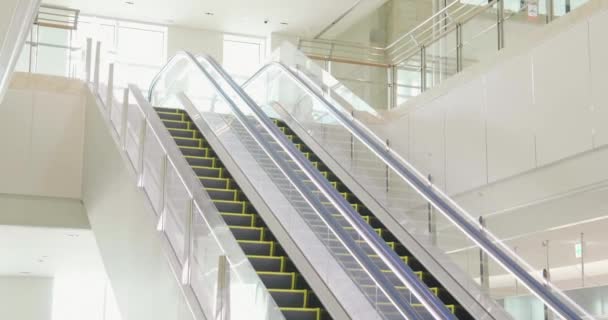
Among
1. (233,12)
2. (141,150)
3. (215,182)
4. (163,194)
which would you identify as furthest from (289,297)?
(233,12)

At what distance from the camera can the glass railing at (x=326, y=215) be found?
720 centimetres

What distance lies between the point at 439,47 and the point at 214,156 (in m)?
4.34

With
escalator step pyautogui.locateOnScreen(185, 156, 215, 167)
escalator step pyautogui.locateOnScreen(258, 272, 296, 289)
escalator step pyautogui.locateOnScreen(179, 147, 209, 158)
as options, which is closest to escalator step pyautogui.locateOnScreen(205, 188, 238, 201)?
escalator step pyautogui.locateOnScreen(185, 156, 215, 167)

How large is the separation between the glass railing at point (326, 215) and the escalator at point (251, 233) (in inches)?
12.1

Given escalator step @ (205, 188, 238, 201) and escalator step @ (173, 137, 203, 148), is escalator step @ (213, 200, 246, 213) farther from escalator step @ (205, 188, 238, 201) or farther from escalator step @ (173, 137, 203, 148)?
escalator step @ (173, 137, 203, 148)

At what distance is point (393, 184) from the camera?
11.1m

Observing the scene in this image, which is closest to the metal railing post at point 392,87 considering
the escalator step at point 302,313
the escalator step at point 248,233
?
the escalator step at point 248,233

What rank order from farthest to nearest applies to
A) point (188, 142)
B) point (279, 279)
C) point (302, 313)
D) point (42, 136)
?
point (42, 136) → point (188, 142) → point (279, 279) → point (302, 313)

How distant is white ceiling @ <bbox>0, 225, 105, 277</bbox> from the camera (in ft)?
47.7

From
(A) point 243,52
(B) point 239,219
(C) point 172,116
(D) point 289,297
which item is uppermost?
(A) point 243,52

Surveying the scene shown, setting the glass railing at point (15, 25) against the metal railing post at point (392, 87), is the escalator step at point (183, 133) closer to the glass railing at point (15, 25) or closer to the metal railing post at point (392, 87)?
the metal railing post at point (392, 87)

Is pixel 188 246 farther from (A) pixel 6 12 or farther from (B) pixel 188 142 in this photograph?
(B) pixel 188 142

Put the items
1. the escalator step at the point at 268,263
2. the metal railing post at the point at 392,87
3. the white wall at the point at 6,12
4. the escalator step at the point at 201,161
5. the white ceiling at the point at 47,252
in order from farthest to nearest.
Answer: the metal railing post at the point at 392,87, the white ceiling at the point at 47,252, the escalator step at the point at 201,161, the escalator step at the point at 268,263, the white wall at the point at 6,12

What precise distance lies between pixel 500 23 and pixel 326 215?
520 cm
